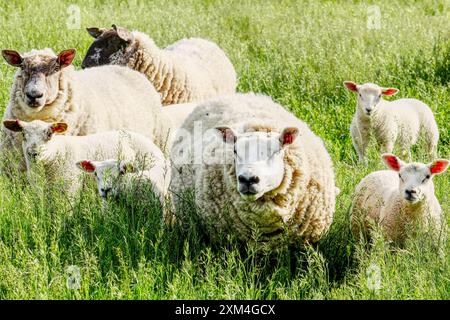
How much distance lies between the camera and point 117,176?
512 cm

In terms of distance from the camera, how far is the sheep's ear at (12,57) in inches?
242

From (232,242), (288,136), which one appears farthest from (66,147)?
(288,136)

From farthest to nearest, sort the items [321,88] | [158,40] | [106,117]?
[158,40] < [321,88] < [106,117]

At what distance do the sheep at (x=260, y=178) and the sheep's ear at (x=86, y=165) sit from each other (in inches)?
21.2

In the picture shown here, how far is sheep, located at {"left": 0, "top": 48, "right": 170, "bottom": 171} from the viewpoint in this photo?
20.2 feet

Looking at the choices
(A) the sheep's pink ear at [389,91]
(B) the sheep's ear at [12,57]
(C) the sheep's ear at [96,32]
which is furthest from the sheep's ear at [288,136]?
(C) the sheep's ear at [96,32]

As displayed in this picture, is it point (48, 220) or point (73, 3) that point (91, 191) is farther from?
point (73, 3)

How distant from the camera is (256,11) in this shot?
12.4m

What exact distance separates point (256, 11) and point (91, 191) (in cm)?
755

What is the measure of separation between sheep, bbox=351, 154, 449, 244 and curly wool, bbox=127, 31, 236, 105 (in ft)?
11.4

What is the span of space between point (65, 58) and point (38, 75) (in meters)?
0.27

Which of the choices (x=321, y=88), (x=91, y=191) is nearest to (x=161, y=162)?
(x=91, y=191)

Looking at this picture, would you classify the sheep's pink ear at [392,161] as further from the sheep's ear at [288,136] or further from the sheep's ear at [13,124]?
the sheep's ear at [13,124]

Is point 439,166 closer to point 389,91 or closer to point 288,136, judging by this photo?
point 288,136
